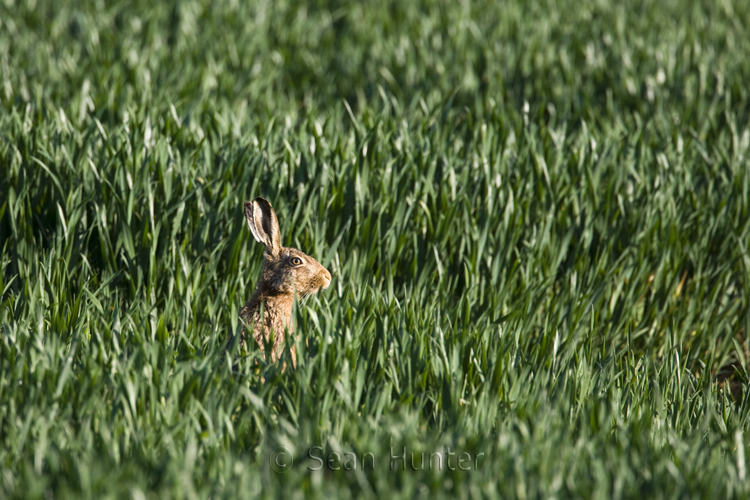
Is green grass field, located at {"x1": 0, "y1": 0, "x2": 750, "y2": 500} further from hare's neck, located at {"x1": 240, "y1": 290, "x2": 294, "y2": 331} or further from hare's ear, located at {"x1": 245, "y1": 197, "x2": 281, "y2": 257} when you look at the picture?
hare's ear, located at {"x1": 245, "y1": 197, "x2": 281, "y2": 257}

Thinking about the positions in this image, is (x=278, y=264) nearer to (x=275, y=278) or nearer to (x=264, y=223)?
(x=275, y=278)

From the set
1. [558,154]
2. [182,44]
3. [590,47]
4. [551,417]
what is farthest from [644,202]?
[182,44]

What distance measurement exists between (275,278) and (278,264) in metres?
0.06

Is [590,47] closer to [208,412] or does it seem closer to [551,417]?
[551,417]

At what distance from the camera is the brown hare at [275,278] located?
246 centimetres

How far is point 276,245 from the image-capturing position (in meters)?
2.57

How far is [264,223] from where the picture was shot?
257 cm

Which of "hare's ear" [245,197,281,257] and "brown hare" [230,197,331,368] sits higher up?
"hare's ear" [245,197,281,257]

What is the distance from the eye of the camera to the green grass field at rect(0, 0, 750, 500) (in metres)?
1.81

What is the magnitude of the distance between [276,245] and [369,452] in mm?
1017

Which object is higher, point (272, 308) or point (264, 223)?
point (264, 223)

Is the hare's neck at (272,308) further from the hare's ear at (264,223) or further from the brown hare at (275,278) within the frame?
the hare's ear at (264,223)

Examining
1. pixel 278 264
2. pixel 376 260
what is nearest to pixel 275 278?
pixel 278 264

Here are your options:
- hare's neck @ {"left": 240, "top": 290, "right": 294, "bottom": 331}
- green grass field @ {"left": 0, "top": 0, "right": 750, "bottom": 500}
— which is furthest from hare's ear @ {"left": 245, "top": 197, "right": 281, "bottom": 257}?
green grass field @ {"left": 0, "top": 0, "right": 750, "bottom": 500}
